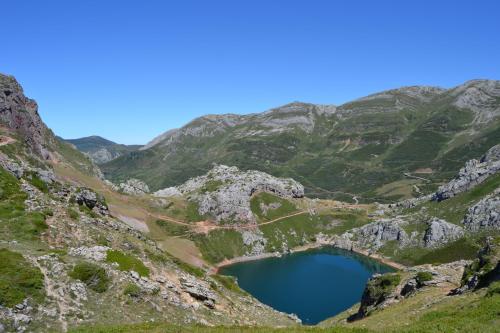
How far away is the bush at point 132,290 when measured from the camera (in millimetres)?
47188

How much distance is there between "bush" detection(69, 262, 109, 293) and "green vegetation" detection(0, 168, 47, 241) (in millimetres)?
11288

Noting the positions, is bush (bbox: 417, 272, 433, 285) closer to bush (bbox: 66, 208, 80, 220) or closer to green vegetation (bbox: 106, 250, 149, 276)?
green vegetation (bbox: 106, 250, 149, 276)

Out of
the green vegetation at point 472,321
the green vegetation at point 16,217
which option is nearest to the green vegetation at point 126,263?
the green vegetation at point 16,217

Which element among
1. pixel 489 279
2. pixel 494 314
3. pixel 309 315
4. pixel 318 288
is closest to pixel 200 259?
pixel 318 288

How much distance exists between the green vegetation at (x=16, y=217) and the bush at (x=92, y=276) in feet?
37.0

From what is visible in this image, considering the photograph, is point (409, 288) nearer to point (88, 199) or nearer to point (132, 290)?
point (132, 290)

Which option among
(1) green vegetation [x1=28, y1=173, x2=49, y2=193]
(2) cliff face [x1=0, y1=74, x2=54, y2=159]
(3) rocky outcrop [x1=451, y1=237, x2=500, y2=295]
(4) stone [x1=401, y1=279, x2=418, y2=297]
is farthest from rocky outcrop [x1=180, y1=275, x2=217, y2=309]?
(2) cliff face [x1=0, y1=74, x2=54, y2=159]


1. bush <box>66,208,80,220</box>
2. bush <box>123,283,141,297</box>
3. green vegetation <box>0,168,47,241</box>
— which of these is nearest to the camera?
bush <box>123,283,141,297</box>

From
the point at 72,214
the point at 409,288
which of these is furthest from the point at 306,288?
the point at 72,214

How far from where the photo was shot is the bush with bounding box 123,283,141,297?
4719 cm

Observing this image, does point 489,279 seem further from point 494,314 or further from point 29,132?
point 29,132

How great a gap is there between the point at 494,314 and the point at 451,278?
4017 centimetres

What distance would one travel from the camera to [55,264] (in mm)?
46406

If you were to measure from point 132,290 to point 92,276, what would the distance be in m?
4.66
